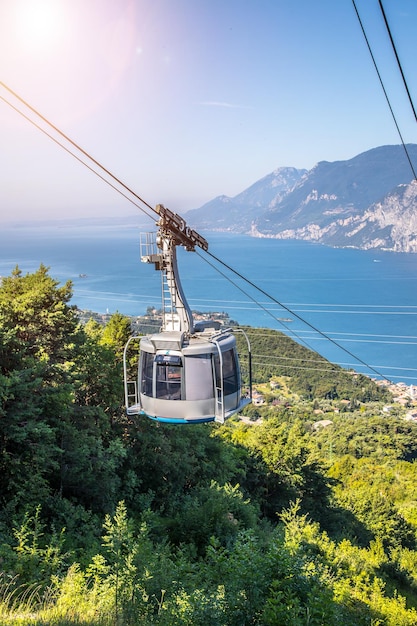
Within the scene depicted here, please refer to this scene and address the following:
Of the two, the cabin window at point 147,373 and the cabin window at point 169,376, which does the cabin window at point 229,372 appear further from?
the cabin window at point 147,373

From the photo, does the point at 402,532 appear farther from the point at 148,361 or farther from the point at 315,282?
the point at 315,282

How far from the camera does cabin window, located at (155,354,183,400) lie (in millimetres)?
6461

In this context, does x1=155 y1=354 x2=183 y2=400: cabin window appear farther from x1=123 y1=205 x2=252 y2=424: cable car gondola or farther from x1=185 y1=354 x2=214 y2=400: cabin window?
x1=185 y1=354 x2=214 y2=400: cabin window

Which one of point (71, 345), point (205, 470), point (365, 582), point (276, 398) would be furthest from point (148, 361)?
point (276, 398)

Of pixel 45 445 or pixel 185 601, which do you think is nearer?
pixel 185 601

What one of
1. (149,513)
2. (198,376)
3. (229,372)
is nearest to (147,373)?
(198,376)

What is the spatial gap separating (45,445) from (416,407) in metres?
62.1

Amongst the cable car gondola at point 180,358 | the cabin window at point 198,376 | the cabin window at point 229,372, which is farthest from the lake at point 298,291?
the cabin window at point 198,376

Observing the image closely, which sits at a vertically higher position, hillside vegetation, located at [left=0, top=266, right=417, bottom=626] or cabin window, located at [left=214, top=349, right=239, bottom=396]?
cabin window, located at [left=214, top=349, right=239, bottom=396]

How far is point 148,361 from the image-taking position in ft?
22.4

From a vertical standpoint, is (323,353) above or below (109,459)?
below

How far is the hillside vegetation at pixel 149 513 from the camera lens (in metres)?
5.05

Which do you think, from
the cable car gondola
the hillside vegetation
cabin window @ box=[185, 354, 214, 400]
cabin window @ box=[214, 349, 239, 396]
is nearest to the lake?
the hillside vegetation

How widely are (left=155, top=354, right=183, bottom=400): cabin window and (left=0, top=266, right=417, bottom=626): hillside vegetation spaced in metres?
1.93
